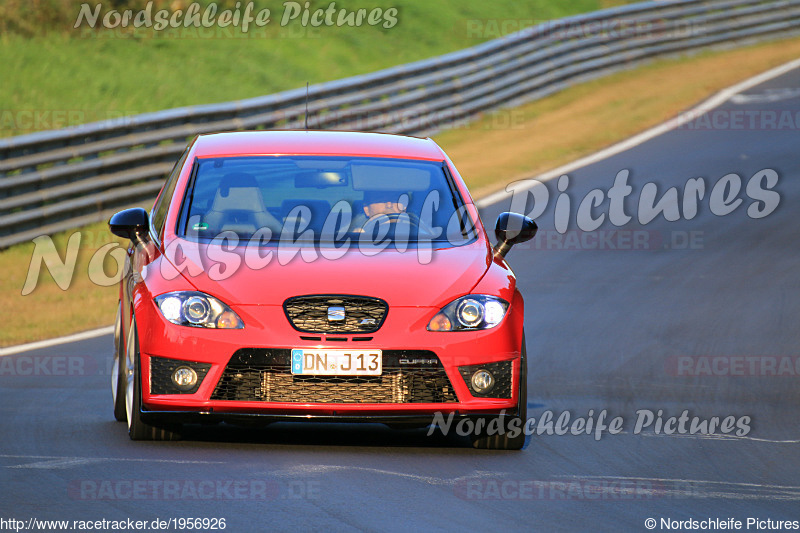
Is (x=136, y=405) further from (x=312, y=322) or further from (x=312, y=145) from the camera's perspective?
(x=312, y=145)

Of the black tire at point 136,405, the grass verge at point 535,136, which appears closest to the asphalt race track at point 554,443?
the black tire at point 136,405

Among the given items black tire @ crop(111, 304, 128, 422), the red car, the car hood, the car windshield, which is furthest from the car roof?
black tire @ crop(111, 304, 128, 422)

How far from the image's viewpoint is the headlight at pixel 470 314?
7316 mm

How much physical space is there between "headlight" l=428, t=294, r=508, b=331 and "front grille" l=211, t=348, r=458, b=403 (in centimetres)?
19

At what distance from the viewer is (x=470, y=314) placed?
7395mm

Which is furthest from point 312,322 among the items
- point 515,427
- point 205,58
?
point 205,58

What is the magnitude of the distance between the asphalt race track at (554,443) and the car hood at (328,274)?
804 millimetres

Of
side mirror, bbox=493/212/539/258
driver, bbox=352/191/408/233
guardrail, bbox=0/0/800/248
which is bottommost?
side mirror, bbox=493/212/539/258

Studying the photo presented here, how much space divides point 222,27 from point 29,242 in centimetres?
1168

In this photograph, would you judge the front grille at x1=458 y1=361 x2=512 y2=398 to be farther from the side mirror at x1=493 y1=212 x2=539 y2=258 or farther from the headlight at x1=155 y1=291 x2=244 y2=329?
the headlight at x1=155 y1=291 x2=244 y2=329

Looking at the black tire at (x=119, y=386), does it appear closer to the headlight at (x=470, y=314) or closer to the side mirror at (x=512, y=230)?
the headlight at (x=470, y=314)

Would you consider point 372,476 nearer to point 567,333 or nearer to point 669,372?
point 669,372

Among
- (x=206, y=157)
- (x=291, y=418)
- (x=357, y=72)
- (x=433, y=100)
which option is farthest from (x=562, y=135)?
(x=291, y=418)

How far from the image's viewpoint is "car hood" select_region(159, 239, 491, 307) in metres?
7.27
